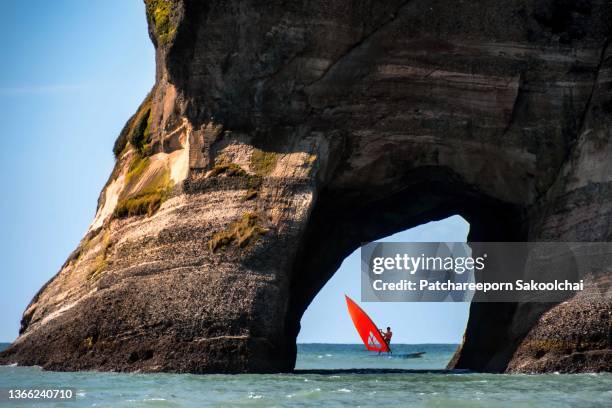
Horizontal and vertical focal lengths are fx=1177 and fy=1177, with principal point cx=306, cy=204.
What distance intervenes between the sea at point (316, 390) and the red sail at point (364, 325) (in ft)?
78.2

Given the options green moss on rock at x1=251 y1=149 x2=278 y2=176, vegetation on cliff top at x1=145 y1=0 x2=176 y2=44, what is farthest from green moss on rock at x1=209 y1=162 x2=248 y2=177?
vegetation on cliff top at x1=145 y1=0 x2=176 y2=44

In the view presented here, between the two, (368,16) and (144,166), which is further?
(144,166)

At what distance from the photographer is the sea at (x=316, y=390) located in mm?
18516

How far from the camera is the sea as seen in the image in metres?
18.5

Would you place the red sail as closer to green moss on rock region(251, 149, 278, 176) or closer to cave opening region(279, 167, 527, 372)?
cave opening region(279, 167, 527, 372)

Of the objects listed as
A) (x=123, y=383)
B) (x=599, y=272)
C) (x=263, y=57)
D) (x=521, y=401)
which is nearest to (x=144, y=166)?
(x=263, y=57)

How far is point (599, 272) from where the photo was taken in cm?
2633

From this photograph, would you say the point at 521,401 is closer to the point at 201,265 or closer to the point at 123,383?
the point at 123,383

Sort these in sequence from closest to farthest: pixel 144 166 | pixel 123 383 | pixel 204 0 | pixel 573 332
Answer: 1. pixel 123 383
2. pixel 573 332
3. pixel 204 0
4. pixel 144 166

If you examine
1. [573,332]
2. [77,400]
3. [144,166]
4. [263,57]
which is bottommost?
[77,400]

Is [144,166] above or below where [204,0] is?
below

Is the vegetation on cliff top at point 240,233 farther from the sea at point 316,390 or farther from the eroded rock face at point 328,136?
the sea at point 316,390

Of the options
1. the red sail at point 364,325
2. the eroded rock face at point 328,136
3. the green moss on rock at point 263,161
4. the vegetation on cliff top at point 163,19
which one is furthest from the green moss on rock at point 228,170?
the red sail at point 364,325

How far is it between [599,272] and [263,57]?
936 cm
